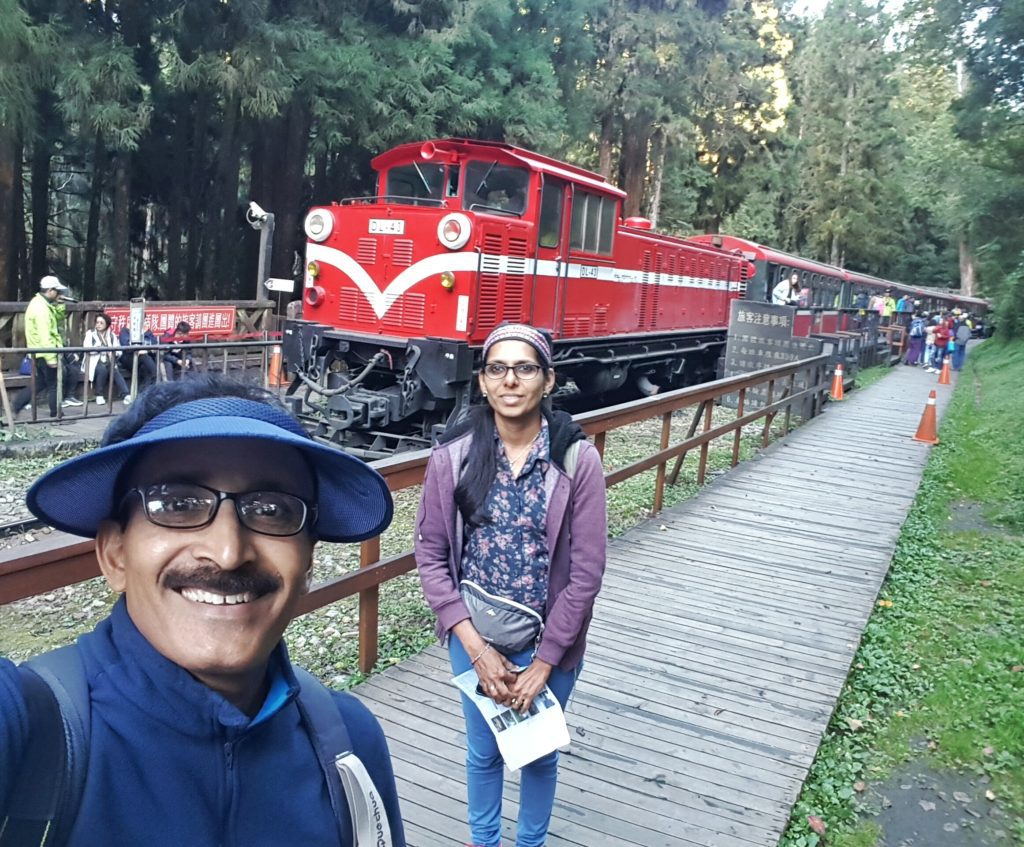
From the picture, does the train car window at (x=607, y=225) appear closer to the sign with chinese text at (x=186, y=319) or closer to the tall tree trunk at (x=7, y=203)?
the sign with chinese text at (x=186, y=319)

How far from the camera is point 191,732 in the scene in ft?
3.85

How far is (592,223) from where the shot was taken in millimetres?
11625

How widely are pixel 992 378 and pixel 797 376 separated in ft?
33.4

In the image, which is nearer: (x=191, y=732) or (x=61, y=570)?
(x=191, y=732)

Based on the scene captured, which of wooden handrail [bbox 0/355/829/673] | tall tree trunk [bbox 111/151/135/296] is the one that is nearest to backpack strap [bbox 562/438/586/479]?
wooden handrail [bbox 0/355/829/673]

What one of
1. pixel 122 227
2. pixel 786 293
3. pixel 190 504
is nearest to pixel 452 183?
pixel 190 504

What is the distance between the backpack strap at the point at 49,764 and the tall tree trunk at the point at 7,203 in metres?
15.2

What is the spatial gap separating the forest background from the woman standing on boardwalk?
12151 mm

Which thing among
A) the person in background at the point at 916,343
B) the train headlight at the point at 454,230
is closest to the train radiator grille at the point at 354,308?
the train headlight at the point at 454,230

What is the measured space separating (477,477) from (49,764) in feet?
5.69

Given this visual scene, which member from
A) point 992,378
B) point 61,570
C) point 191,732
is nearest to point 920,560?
point 61,570

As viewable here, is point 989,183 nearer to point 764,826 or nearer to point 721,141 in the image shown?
point 721,141

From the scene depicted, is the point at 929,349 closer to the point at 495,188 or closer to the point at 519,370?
the point at 495,188

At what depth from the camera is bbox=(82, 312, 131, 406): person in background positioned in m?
11.3
